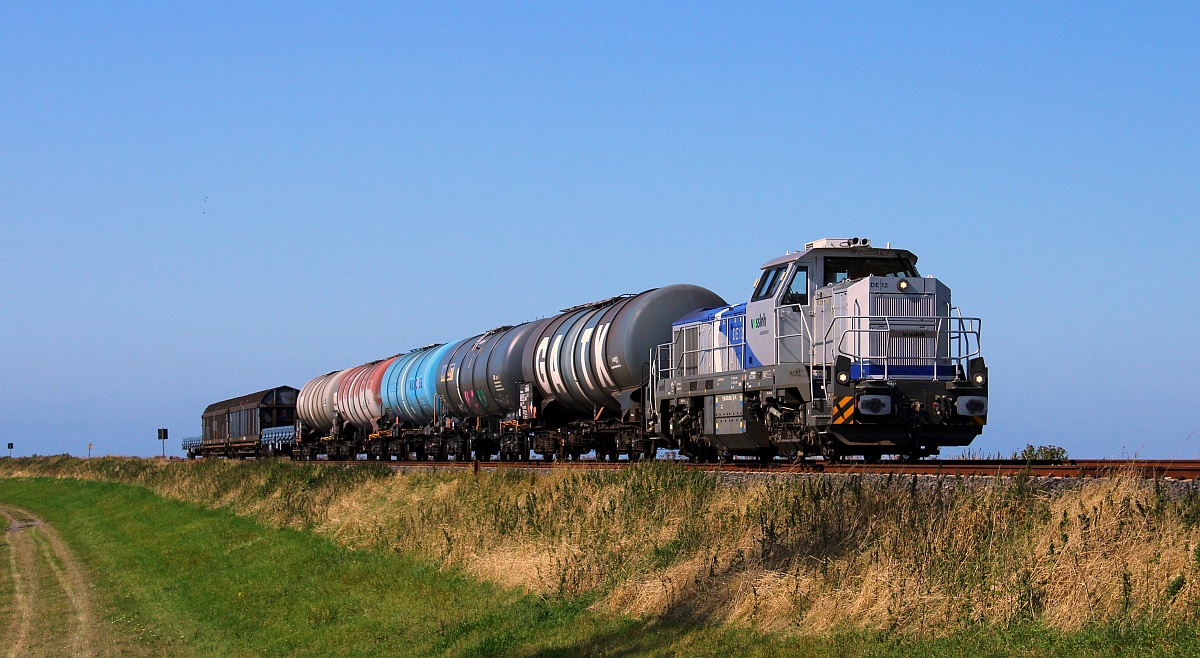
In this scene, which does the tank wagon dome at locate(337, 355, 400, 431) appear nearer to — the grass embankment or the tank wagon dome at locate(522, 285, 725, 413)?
the tank wagon dome at locate(522, 285, 725, 413)

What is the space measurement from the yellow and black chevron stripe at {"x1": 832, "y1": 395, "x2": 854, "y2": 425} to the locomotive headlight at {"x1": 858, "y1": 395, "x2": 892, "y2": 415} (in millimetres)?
182

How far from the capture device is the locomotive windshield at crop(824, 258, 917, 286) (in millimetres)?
19109

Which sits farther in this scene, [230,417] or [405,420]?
[230,417]

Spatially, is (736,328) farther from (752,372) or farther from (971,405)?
(971,405)

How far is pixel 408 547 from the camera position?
18688 millimetres

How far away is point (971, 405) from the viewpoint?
17406 mm

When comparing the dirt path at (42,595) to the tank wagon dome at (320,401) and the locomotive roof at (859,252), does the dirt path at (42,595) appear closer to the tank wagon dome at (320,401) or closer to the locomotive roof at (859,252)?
the locomotive roof at (859,252)

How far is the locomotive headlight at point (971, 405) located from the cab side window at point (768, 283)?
3.48 m

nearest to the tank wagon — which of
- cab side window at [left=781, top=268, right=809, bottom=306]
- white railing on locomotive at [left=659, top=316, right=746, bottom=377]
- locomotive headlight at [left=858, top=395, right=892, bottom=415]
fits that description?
white railing on locomotive at [left=659, top=316, right=746, bottom=377]

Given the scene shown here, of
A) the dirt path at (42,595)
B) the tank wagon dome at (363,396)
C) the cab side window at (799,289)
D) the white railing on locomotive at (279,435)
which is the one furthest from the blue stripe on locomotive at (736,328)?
the white railing on locomotive at (279,435)

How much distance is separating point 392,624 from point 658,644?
459 cm

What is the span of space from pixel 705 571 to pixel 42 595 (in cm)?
1500

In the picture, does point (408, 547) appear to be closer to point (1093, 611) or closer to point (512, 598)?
point (512, 598)

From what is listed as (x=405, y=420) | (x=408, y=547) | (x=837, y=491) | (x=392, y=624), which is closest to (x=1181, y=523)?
(x=837, y=491)
